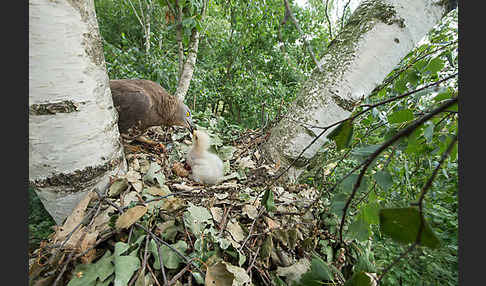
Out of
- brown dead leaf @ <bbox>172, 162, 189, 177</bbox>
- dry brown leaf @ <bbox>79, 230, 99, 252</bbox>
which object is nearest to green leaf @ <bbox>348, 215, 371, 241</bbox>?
dry brown leaf @ <bbox>79, 230, 99, 252</bbox>

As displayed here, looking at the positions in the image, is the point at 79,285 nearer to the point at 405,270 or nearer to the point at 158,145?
the point at 158,145

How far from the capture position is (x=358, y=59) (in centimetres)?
91

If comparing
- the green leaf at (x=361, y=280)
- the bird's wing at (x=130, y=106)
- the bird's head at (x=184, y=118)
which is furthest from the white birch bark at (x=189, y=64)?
the green leaf at (x=361, y=280)

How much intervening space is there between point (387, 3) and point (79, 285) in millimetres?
1405

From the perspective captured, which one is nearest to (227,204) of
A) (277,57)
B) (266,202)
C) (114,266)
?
(266,202)

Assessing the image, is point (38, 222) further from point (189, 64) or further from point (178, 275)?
point (189, 64)

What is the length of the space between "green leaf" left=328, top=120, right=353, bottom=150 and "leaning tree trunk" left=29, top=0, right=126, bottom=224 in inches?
31.8

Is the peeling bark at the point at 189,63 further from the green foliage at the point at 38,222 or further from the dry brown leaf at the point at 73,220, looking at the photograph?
the dry brown leaf at the point at 73,220

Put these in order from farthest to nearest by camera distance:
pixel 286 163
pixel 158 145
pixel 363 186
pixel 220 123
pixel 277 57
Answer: pixel 277 57 → pixel 220 123 → pixel 158 145 → pixel 286 163 → pixel 363 186

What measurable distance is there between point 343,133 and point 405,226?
0.67 feet

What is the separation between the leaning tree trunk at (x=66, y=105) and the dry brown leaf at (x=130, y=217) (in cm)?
27

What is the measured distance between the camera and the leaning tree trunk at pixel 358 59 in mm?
875

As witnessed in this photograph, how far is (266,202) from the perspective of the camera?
62cm

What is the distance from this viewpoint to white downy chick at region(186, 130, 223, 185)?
1.22m
